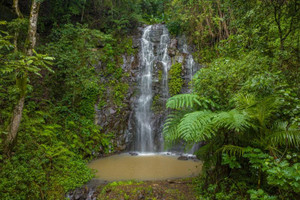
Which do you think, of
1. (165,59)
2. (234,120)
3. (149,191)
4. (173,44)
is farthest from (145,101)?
(234,120)

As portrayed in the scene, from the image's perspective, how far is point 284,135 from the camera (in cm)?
268

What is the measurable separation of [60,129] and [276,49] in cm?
767

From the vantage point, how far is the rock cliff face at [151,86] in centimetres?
927

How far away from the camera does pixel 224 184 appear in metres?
3.59

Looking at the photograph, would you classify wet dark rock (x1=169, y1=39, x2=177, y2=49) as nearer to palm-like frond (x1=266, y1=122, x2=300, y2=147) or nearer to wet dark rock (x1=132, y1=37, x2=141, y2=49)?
wet dark rock (x1=132, y1=37, x2=141, y2=49)

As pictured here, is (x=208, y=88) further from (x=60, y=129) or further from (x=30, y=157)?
(x=60, y=129)

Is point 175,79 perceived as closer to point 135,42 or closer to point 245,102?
point 135,42

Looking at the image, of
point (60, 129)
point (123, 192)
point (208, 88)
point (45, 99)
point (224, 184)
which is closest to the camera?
point (224, 184)

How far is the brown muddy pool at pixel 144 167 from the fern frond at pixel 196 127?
2822 mm

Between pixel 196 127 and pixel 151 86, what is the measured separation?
322 inches

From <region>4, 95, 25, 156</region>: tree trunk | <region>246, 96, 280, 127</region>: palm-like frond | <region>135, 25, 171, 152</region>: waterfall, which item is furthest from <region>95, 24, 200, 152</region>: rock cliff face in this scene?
<region>246, 96, 280, 127</region>: palm-like frond

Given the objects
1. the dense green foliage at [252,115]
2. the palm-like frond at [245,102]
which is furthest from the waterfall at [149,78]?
the palm-like frond at [245,102]

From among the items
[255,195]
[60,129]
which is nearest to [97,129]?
[60,129]

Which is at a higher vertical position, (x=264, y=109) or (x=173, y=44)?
(x=173, y=44)
